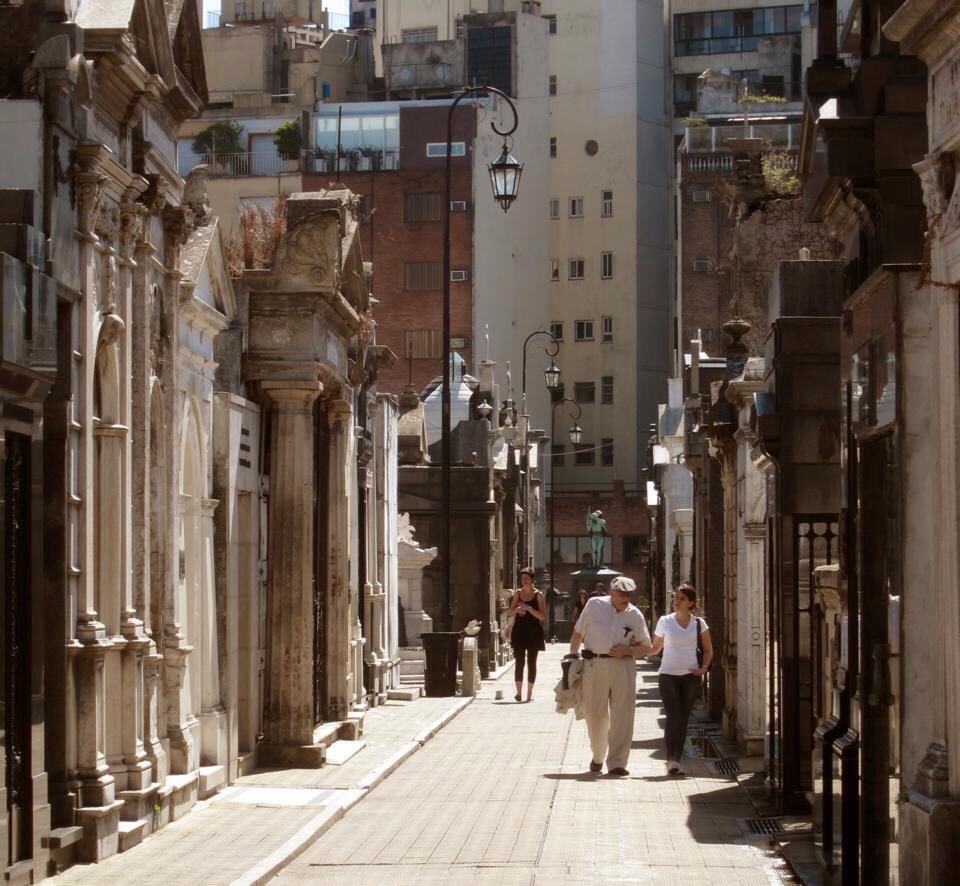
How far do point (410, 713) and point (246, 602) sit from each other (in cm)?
776

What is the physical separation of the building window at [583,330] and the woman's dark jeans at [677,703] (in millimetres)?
64999

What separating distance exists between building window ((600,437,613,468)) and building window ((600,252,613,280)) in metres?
6.59

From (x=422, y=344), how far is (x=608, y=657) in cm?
5736

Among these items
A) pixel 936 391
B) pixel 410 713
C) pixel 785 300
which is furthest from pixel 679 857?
pixel 410 713

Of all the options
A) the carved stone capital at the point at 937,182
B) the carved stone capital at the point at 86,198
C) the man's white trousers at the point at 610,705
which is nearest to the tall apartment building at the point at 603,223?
the man's white trousers at the point at 610,705

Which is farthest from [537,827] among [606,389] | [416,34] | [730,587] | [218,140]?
[416,34]

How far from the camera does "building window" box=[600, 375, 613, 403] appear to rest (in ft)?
271

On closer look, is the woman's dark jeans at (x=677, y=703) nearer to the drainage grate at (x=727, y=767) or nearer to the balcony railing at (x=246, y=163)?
the drainage grate at (x=727, y=767)

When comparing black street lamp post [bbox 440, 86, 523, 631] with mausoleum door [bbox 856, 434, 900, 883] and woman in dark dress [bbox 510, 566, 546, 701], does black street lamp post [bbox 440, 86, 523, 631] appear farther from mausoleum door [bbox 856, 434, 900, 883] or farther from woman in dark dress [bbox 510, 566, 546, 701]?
mausoleum door [bbox 856, 434, 900, 883]

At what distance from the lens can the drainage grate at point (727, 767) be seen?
18.1 metres

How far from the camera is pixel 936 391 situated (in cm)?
860

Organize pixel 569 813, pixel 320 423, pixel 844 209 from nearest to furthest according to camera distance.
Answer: pixel 844 209 < pixel 569 813 < pixel 320 423

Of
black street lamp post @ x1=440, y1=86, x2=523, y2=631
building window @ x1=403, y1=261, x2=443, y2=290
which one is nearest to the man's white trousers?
black street lamp post @ x1=440, y1=86, x2=523, y2=631

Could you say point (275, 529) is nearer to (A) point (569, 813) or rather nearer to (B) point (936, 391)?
(A) point (569, 813)
